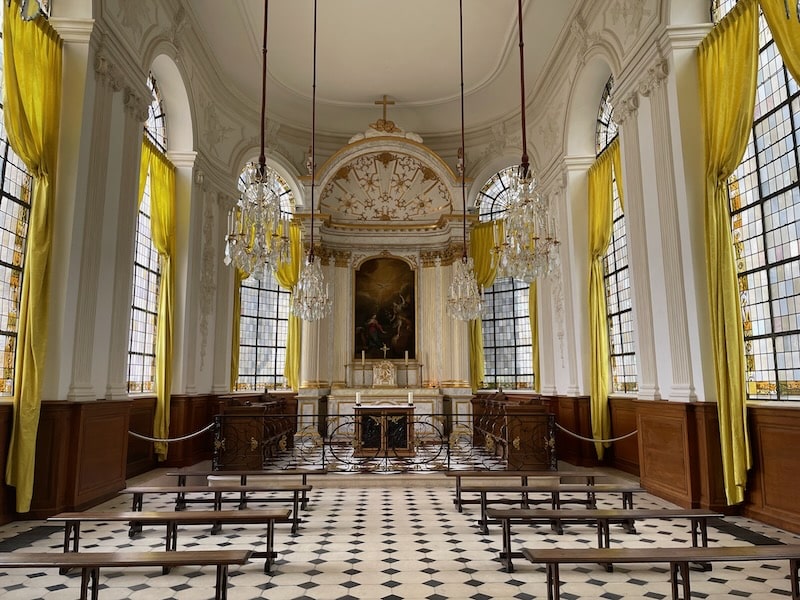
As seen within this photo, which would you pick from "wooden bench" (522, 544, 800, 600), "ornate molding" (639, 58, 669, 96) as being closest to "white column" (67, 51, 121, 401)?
"wooden bench" (522, 544, 800, 600)

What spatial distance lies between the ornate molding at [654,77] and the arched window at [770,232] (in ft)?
3.51

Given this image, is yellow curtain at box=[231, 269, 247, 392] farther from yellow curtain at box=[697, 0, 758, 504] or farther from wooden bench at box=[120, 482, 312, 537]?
yellow curtain at box=[697, 0, 758, 504]

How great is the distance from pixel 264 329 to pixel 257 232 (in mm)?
8387

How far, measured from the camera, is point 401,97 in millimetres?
13750

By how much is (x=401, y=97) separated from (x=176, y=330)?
7586 mm

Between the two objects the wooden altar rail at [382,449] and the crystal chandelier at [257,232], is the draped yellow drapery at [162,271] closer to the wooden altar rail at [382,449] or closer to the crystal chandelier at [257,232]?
the wooden altar rail at [382,449]

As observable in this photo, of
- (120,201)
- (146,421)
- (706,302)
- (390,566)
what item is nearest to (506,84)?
(706,302)

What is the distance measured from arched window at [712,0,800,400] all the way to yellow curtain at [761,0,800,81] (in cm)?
61

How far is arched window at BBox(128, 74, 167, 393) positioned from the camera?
9531 mm

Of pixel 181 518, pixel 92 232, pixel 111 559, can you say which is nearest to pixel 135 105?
pixel 92 232

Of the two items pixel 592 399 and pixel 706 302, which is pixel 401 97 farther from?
pixel 706 302

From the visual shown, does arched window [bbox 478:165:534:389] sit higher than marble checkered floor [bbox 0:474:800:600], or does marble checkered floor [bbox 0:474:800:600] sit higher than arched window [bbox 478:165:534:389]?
arched window [bbox 478:165:534:389]

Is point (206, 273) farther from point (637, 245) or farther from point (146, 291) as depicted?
point (637, 245)

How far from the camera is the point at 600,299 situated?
1012 centimetres
